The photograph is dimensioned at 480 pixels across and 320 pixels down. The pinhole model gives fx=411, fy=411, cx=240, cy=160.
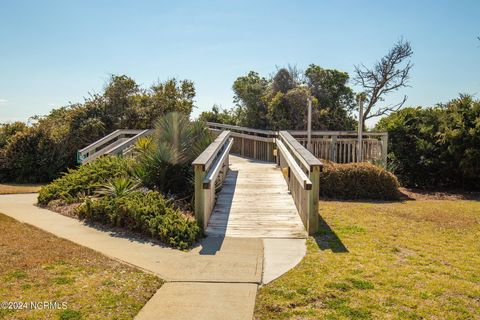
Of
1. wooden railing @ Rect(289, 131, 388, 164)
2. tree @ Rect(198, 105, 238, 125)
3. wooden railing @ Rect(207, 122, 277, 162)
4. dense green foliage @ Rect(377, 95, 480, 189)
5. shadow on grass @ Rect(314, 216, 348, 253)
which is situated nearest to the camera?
shadow on grass @ Rect(314, 216, 348, 253)

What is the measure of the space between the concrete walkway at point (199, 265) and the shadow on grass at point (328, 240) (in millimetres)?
323

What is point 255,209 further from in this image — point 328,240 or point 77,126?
point 77,126

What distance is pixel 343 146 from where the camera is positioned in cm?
1388

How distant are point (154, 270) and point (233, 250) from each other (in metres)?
1.31

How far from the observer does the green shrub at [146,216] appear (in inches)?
245

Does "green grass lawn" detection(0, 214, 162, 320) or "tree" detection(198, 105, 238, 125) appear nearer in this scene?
"green grass lawn" detection(0, 214, 162, 320)

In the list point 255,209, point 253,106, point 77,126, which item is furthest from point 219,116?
point 255,209

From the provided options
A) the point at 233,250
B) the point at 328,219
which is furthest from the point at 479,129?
the point at 233,250

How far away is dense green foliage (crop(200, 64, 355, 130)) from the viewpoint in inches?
645

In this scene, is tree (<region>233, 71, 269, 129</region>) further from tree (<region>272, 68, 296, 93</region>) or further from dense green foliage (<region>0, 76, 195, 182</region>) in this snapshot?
dense green foliage (<region>0, 76, 195, 182</region>)

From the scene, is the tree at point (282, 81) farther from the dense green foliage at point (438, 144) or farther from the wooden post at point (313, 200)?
the wooden post at point (313, 200)

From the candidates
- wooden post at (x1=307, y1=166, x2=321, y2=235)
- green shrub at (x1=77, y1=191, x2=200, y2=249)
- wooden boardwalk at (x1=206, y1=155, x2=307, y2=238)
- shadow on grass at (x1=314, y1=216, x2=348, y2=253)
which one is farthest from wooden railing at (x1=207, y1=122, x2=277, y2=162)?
wooden post at (x1=307, y1=166, x2=321, y2=235)

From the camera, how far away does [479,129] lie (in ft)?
40.1

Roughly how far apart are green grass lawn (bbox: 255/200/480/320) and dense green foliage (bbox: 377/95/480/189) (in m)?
5.22
